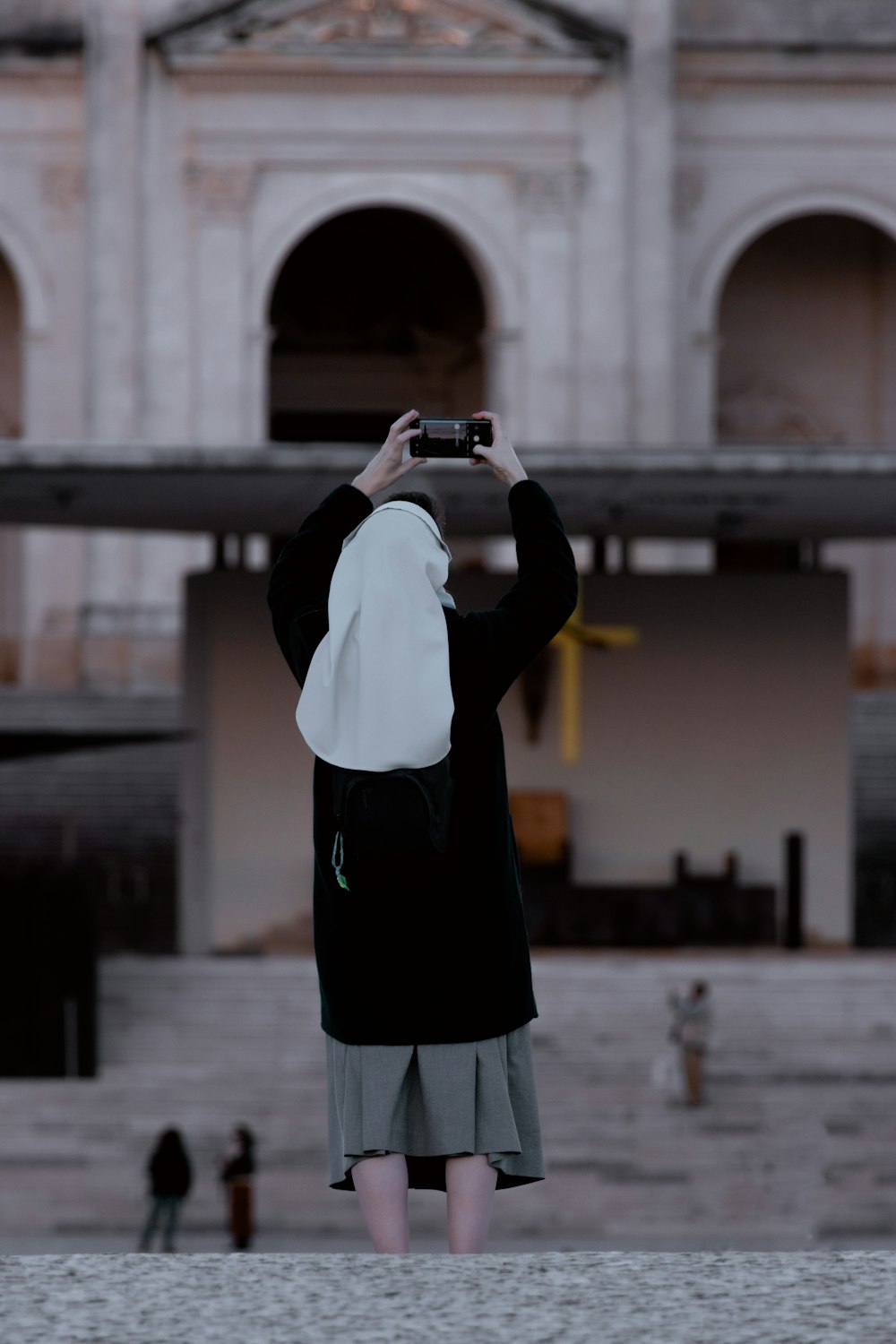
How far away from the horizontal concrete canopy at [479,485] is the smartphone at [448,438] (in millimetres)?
14233

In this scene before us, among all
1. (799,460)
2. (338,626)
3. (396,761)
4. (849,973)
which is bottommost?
(849,973)

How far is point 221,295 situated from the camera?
114 feet

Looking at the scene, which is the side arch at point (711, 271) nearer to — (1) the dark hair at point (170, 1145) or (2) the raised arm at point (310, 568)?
(1) the dark hair at point (170, 1145)

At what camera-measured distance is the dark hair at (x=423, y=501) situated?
4.34m

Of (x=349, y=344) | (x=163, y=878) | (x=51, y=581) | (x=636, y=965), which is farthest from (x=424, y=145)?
(x=636, y=965)

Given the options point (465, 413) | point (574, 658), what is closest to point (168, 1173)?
point (574, 658)

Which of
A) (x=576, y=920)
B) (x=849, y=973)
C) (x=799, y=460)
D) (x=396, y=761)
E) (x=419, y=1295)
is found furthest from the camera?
(x=576, y=920)

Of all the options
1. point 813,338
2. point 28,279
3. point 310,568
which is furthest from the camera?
point 813,338

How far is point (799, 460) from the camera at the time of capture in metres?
19.6

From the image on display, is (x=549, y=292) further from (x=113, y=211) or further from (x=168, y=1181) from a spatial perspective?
(x=168, y=1181)

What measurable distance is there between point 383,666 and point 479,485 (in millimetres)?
16341

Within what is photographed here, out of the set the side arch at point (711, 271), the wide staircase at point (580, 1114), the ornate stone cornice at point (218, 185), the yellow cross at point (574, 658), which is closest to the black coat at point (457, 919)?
the wide staircase at point (580, 1114)

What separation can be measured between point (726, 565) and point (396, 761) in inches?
1488

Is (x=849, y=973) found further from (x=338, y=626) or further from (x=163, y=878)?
(x=338, y=626)
